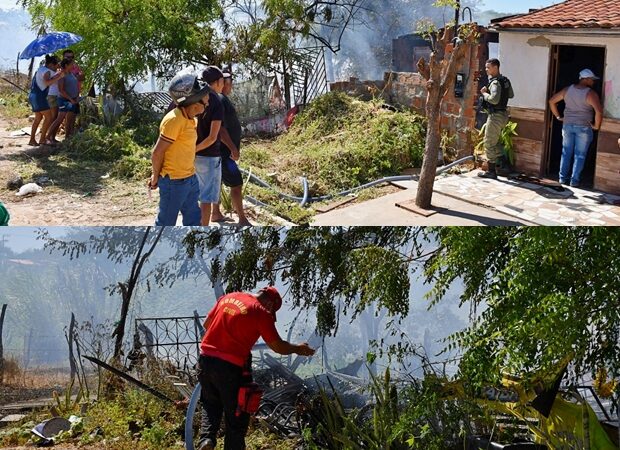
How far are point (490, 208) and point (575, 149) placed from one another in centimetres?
134

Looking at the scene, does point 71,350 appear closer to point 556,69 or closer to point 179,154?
point 179,154

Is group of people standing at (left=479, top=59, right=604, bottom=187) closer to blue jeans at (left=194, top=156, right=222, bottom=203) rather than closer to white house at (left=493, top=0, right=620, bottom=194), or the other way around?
white house at (left=493, top=0, right=620, bottom=194)

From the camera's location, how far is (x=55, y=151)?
1074 centimetres

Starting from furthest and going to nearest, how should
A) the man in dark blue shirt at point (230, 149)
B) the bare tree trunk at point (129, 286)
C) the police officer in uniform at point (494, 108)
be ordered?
the police officer in uniform at point (494, 108)
the man in dark blue shirt at point (230, 149)
the bare tree trunk at point (129, 286)

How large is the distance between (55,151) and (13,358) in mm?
5888

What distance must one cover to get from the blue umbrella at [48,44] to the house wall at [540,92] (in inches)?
222

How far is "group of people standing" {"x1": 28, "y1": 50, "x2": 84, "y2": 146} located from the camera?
10.4 m

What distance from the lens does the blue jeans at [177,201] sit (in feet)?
17.8

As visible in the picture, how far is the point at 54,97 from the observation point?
35.3ft

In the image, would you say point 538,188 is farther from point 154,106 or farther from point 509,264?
point 154,106

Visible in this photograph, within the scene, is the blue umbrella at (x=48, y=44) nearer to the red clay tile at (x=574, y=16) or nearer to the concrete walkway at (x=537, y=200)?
the concrete walkway at (x=537, y=200)

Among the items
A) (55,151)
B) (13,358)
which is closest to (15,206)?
(55,151)

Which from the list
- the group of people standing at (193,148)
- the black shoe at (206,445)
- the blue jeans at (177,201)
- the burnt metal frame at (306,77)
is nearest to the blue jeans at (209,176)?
the group of people standing at (193,148)

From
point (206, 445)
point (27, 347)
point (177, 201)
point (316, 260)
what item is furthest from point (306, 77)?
point (206, 445)
